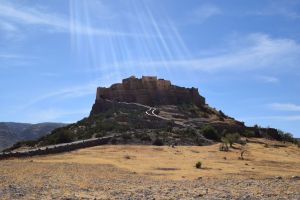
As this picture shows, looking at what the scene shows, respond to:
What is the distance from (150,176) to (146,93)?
59378 mm

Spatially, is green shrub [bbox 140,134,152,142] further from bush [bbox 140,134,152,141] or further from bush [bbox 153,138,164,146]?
bush [bbox 153,138,164,146]

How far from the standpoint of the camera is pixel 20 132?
163000 mm

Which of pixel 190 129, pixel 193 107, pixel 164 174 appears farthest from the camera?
pixel 193 107

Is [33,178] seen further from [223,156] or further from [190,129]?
[190,129]

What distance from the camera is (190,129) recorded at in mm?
65438

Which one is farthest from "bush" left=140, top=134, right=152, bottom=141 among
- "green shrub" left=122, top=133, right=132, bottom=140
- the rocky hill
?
"green shrub" left=122, top=133, right=132, bottom=140

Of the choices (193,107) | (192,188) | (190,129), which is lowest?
(192,188)

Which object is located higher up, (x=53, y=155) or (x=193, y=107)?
(x=193, y=107)

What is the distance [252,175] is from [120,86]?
199ft

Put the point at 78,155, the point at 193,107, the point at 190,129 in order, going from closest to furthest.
Answer: 1. the point at 78,155
2. the point at 190,129
3. the point at 193,107

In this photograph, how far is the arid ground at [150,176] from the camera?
810 inches

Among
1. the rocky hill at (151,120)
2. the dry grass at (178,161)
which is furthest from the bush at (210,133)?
the dry grass at (178,161)

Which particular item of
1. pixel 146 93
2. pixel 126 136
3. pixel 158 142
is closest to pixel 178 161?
pixel 158 142

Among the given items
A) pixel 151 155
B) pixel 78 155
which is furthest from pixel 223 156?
pixel 78 155
